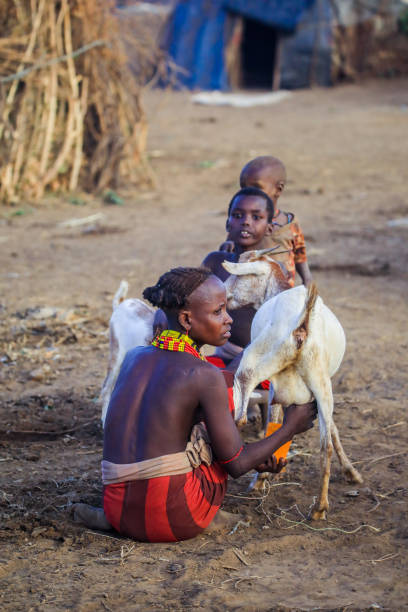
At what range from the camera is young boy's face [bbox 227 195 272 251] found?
140 inches

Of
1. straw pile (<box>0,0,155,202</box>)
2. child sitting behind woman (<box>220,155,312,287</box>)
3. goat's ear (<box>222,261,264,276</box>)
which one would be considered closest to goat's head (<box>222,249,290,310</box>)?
goat's ear (<box>222,261,264,276</box>)

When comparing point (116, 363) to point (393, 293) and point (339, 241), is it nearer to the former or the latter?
point (393, 293)

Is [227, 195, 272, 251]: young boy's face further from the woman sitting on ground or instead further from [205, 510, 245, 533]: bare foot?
[205, 510, 245, 533]: bare foot

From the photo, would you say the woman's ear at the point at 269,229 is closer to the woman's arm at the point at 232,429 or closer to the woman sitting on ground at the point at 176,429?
the woman sitting on ground at the point at 176,429

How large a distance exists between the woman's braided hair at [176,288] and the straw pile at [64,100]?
6.86 metres

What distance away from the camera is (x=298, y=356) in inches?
104

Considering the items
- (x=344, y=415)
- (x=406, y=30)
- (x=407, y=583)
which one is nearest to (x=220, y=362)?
(x=344, y=415)

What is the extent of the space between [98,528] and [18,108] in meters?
7.35

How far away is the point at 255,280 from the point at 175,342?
0.65m

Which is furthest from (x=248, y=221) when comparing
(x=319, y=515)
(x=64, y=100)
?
(x=64, y=100)

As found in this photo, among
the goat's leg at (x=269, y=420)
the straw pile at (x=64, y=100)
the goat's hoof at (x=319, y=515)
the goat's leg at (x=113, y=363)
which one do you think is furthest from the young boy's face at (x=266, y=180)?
the straw pile at (x=64, y=100)

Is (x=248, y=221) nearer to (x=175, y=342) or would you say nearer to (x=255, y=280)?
(x=255, y=280)

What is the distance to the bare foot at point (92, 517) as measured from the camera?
2.79 metres

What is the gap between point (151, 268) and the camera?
6.75m
